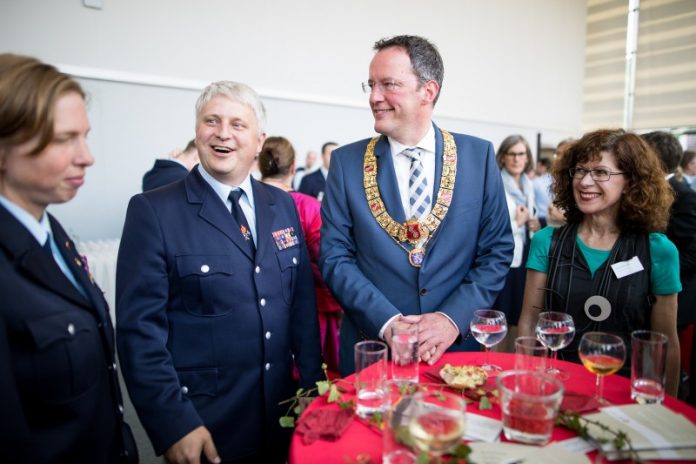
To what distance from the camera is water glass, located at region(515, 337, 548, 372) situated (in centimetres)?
132

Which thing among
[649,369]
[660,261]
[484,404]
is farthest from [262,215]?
[660,261]

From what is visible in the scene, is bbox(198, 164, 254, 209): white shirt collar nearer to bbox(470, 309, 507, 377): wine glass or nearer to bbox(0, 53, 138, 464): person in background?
bbox(0, 53, 138, 464): person in background

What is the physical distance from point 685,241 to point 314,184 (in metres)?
4.19

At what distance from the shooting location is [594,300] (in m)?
1.80

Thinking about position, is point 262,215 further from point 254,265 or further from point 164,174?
point 164,174

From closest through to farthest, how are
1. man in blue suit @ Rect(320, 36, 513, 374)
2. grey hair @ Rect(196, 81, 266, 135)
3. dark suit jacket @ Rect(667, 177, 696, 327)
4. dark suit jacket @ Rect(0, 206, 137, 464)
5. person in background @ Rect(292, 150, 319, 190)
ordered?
dark suit jacket @ Rect(0, 206, 137, 464) → grey hair @ Rect(196, 81, 266, 135) → man in blue suit @ Rect(320, 36, 513, 374) → dark suit jacket @ Rect(667, 177, 696, 327) → person in background @ Rect(292, 150, 319, 190)

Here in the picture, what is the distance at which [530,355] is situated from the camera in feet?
4.31

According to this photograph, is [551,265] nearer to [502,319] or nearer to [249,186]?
[502,319]

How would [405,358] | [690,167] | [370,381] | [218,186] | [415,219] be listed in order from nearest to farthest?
[370,381] < [405,358] < [218,186] < [415,219] < [690,167]

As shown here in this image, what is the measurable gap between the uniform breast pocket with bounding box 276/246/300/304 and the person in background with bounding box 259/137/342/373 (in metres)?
0.59

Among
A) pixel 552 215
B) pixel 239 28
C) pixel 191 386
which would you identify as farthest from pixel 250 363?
pixel 239 28

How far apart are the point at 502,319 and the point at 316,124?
553 centimetres

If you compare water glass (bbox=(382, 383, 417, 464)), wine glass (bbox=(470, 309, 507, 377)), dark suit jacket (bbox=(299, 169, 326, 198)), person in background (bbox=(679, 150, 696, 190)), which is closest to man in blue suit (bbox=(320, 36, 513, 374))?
wine glass (bbox=(470, 309, 507, 377))

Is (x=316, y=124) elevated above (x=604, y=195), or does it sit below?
above
